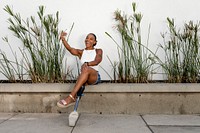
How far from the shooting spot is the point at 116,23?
14.6ft

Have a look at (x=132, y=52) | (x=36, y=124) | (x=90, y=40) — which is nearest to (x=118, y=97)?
(x=132, y=52)

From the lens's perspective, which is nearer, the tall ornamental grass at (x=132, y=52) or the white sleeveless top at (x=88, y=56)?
the white sleeveless top at (x=88, y=56)

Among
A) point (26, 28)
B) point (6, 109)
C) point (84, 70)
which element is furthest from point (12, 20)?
point (84, 70)

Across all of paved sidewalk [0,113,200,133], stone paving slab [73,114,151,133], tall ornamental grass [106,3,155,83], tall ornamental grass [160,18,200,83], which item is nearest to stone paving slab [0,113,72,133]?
paved sidewalk [0,113,200,133]

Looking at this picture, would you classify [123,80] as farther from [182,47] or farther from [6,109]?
[6,109]

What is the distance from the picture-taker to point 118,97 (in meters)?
3.89

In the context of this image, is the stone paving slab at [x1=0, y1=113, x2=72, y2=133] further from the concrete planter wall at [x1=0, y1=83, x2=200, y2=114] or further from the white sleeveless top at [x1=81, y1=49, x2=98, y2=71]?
the white sleeveless top at [x1=81, y1=49, x2=98, y2=71]

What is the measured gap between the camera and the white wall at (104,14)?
174 inches

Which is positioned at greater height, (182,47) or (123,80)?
(182,47)

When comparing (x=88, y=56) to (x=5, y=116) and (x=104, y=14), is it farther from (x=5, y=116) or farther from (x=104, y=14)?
(x=5, y=116)

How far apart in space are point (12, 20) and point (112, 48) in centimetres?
167

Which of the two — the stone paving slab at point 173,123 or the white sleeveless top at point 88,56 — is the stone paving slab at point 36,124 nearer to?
the white sleeveless top at point 88,56

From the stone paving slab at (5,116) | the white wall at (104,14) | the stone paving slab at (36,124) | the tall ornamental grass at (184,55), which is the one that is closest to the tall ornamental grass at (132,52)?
the white wall at (104,14)

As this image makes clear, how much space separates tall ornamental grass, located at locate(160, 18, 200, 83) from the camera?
4.06m
